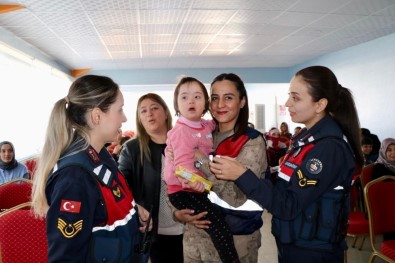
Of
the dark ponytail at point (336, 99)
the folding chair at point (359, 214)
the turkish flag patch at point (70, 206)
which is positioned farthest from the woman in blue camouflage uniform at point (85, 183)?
the folding chair at point (359, 214)

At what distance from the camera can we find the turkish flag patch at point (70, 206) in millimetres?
981

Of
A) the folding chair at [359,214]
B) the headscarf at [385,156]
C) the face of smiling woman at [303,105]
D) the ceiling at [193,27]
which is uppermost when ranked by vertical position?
the ceiling at [193,27]

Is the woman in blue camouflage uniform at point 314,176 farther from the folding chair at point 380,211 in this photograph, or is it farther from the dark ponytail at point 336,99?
the folding chair at point 380,211

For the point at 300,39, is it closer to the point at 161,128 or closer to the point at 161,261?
the point at 161,128

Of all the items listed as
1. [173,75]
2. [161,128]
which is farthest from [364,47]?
[161,128]

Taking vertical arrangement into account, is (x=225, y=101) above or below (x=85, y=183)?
above

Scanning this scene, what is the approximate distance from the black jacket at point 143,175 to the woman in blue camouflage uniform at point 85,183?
738 millimetres

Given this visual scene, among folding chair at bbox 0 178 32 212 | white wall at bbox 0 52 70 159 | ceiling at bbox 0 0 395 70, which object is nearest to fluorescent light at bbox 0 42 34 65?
white wall at bbox 0 52 70 159

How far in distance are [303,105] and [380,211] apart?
1567mm

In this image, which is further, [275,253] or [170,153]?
[275,253]

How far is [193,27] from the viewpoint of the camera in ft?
16.6

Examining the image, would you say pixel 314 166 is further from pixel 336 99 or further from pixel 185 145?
pixel 185 145

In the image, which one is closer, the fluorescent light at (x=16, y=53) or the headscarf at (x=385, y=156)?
the headscarf at (x=385, y=156)

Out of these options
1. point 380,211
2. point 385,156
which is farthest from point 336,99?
point 385,156
